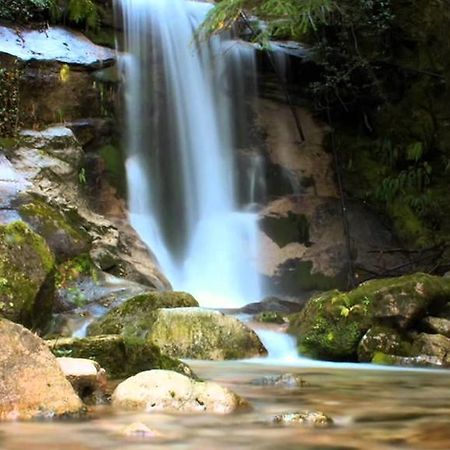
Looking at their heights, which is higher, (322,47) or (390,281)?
(322,47)

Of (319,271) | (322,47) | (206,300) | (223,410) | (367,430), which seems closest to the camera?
(367,430)

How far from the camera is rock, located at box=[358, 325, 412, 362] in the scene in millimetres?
7988

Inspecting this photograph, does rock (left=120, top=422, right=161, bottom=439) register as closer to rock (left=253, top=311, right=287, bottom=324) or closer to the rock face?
the rock face

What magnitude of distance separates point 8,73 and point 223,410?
1006cm

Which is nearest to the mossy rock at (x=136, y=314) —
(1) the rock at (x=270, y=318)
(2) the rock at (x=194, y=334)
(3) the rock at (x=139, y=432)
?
(2) the rock at (x=194, y=334)

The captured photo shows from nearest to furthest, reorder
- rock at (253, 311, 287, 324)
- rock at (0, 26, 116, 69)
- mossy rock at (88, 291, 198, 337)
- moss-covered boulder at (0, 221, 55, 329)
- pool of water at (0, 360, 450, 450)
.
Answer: pool of water at (0, 360, 450, 450)
moss-covered boulder at (0, 221, 55, 329)
mossy rock at (88, 291, 198, 337)
rock at (253, 311, 287, 324)
rock at (0, 26, 116, 69)

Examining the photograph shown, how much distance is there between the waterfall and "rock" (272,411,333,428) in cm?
817

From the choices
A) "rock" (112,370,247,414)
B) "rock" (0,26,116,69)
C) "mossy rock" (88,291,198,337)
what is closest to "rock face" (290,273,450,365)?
"mossy rock" (88,291,198,337)

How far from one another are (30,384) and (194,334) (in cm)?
370

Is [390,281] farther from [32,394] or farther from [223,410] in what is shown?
[32,394]

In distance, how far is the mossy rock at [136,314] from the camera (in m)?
7.88

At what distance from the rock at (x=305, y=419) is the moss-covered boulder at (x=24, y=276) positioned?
368 centimetres

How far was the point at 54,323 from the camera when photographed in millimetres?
8344

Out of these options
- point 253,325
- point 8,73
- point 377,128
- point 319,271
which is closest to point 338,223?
point 319,271
